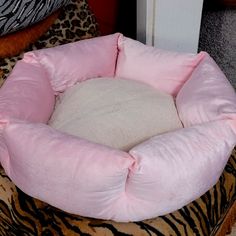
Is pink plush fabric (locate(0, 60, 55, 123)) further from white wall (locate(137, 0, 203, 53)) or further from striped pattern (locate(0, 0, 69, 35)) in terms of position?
white wall (locate(137, 0, 203, 53))

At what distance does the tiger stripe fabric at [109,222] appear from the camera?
842mm

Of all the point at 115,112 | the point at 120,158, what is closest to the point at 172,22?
the point at 115,112

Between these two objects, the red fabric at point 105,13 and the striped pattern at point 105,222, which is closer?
the striped pattern at point 105,222

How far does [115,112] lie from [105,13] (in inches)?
28.3

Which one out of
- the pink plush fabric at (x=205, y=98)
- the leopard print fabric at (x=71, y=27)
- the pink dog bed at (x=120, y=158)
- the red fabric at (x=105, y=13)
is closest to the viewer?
the pink dog bed at (x=120, y=158)

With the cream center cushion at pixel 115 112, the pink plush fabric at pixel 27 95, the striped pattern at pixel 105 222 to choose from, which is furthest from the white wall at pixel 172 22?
the striped pattern at pixel 105 222

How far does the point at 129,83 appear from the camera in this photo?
3.76 feet

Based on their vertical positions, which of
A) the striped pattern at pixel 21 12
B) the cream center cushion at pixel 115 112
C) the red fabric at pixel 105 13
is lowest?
the cream center cushion at pixel 115 112

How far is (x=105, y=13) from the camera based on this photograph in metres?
1.61

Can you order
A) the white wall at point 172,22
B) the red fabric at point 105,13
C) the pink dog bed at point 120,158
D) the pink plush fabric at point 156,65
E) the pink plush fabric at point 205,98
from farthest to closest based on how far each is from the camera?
the red fabric at point 105,13
the white wall at point 172,22
the pink plush fabric at point 156,65
the pink plush fabric at point 205,98
the pink dog bed at point 120,158

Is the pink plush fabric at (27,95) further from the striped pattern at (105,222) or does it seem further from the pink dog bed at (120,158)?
the striped pattern at (105,222)

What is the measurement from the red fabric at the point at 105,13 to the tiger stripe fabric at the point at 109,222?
2.71ft

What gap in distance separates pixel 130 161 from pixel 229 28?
180cm

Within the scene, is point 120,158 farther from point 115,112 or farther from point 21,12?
point 21,12
